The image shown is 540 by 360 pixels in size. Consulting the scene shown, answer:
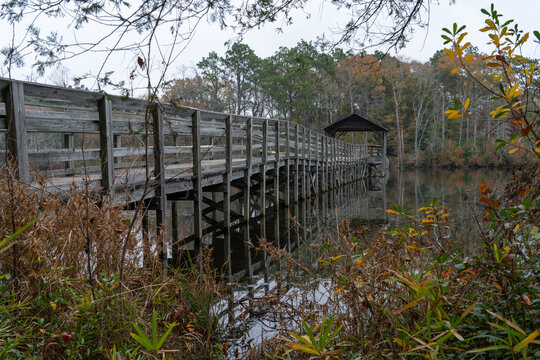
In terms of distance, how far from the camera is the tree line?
3916 cm

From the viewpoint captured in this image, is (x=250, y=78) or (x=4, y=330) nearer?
(x=4, y=330)

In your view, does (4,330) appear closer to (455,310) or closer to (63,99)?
(455,310)

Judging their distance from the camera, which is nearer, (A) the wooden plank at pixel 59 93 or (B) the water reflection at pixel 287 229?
(A) the wooden plank at pixel 59 93

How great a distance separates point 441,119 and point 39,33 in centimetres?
4827

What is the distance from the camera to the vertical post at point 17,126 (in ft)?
13.2

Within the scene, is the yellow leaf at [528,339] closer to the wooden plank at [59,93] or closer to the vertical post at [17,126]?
the vertical post at [17,126]

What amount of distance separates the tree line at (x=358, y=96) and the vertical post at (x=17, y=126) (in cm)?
3137

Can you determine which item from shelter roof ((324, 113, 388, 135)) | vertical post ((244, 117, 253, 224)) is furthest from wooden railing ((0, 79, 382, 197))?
shelter roof ((324, 113, 388, 135))

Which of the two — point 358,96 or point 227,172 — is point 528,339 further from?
point 358,96

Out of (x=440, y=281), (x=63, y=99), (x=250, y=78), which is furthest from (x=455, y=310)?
(x=250, y=78)

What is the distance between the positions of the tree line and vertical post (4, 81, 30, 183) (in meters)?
31.4

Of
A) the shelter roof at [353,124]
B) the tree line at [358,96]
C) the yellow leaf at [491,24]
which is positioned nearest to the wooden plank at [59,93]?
the yellow leaf at [491,24]

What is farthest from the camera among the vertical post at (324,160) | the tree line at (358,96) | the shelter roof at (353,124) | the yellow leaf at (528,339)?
the tree line at (358,96)

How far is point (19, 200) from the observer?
3.01 m
